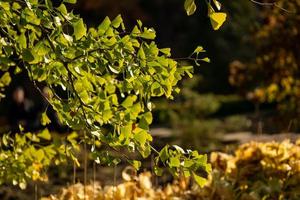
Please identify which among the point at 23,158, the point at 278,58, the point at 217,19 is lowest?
the point at 23,158

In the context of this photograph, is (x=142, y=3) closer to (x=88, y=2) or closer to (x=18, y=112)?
(x=88, y=2)

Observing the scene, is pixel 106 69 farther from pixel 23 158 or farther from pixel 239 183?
pixel 239 183

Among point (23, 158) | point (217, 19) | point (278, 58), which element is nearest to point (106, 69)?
point (217, 19)

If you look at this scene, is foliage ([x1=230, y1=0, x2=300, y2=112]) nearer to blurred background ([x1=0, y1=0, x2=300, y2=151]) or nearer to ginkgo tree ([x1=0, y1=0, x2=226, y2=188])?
blurred background ([x1=0, y1=0, x2=300, y2=151])

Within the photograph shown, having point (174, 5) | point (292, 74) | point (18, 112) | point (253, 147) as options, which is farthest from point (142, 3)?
point (253, 147)

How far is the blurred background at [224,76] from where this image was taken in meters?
10.5

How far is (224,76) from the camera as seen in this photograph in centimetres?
2828

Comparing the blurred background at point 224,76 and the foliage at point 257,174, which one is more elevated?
the blurred background at point 224,76

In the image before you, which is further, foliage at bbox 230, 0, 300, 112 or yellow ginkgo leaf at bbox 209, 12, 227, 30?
foliage at bbox 230, 0, 300, 112

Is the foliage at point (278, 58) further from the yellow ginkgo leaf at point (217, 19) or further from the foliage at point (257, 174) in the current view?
the yellow ginkgo leaf at point (217, 19)

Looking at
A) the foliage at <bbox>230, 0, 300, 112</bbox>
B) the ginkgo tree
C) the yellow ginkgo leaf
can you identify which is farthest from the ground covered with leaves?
the foliage at <bbox>230, 0, 300, 112</bbox>

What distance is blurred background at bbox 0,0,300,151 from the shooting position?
412 inches

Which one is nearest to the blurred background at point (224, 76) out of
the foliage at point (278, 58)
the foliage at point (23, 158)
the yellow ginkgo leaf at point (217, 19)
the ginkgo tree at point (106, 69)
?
the foliage at point (278, 58)

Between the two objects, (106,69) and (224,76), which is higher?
(224,76)
